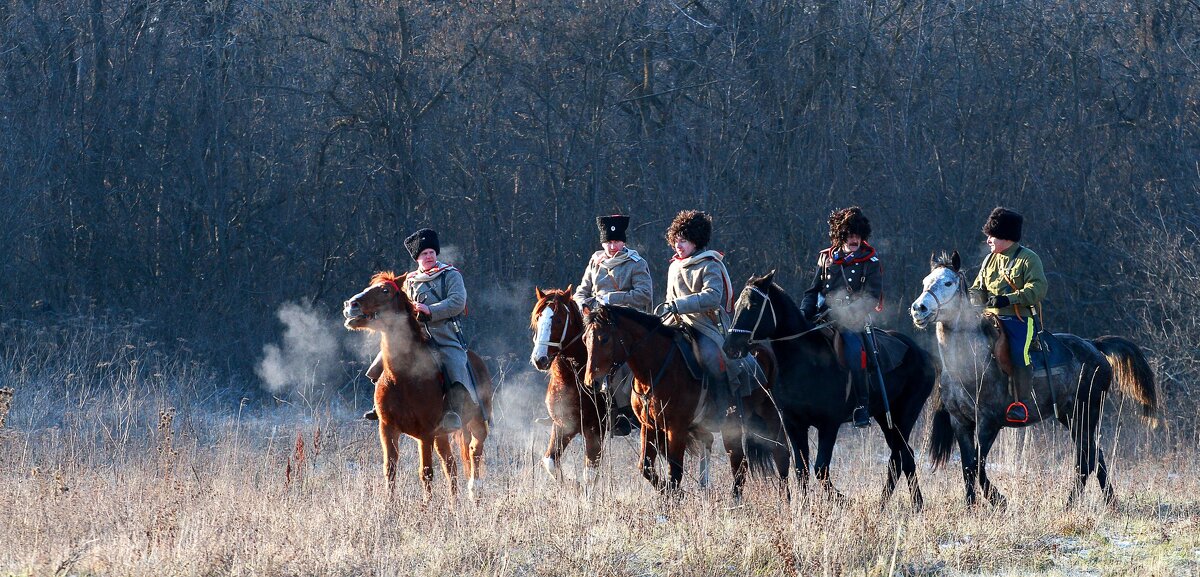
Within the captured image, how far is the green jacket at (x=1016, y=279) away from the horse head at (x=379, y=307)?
4.22m

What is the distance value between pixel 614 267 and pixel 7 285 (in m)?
11.4

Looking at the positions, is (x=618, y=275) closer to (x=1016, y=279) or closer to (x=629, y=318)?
(x=629, y=318)

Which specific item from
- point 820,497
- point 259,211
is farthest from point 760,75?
point 820,497

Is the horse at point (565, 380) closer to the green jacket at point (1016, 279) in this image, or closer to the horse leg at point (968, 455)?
the horse leg at point (968, 455)

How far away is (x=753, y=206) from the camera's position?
18.0m

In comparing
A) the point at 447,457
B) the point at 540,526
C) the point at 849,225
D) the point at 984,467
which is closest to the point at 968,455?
the point at 984,467

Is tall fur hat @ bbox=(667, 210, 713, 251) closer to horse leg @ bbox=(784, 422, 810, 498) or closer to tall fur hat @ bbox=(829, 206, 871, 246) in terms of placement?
tall fur hat @ bbox=(829, 206, 871, 246)

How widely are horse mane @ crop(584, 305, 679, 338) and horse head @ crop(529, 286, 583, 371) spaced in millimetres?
302

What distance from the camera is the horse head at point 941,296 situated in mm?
8617

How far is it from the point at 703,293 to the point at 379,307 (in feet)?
7.56

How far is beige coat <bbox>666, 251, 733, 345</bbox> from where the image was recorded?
9.11m

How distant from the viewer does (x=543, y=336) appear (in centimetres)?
860

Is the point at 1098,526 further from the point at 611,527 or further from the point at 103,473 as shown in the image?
the point at 103,473

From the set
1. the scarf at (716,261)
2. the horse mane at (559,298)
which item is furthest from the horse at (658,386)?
the scarf at (716,261)
